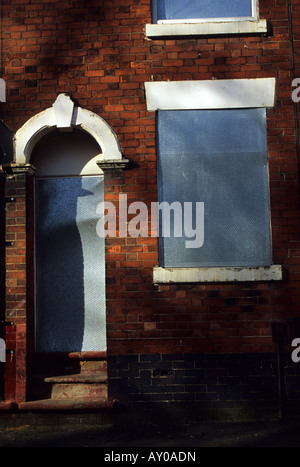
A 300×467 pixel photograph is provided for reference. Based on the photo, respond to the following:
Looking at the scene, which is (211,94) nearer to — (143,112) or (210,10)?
(143,112)

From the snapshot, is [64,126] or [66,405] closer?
[66,405]

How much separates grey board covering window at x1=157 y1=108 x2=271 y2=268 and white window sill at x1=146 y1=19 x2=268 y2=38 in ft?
2.72

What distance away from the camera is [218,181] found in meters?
4.84

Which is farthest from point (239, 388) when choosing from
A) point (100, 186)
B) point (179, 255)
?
point (100, 186)

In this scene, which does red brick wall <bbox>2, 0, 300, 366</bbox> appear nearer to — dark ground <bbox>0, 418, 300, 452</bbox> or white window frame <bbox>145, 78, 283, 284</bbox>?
white window frame <bbox>145, 78, 283, 284</bbox>

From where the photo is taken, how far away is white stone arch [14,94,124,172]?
189 inches

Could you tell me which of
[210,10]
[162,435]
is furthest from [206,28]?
[162,435]

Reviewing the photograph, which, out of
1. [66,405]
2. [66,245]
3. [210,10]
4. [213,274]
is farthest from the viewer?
[66,245]

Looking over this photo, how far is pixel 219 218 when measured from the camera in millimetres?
4816

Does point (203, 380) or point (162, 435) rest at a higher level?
point (203, 380)

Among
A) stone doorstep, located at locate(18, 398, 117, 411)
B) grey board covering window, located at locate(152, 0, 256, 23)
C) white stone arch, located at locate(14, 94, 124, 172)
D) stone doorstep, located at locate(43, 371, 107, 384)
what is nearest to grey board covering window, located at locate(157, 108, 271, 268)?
white stone arch, located at locate(14, 94, 124, 172)

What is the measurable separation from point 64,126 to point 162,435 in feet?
10.7

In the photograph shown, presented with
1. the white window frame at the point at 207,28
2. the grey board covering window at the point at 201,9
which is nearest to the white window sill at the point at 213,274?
the white window frame at the point at 207,28
